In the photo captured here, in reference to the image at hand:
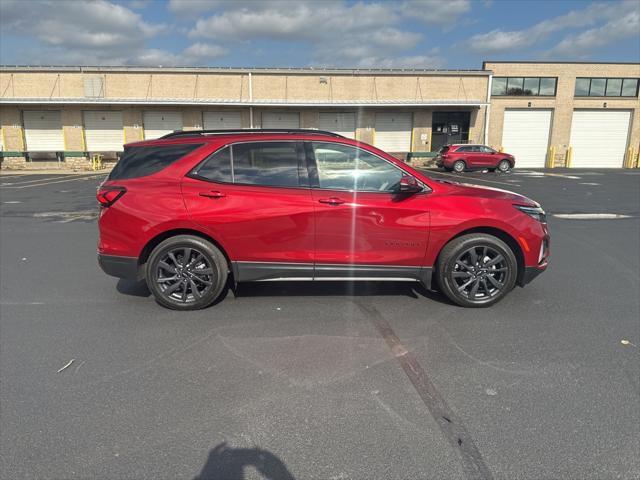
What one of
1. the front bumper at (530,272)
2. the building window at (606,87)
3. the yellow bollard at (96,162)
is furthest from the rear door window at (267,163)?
the building window at (606,87)

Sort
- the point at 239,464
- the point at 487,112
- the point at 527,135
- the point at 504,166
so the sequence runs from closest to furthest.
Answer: the point at 239,464 < the point at 504,166 < the point at 487,112 < the point at 527,135

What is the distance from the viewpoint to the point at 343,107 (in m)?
29.3

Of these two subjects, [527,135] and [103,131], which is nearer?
[103,131]

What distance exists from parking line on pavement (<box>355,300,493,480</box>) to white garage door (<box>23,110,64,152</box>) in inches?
1259

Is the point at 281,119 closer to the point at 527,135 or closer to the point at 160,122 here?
the point at 160,122

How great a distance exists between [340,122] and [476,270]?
1065 inches

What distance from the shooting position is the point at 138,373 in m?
3.20

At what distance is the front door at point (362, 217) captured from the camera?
13.7ft

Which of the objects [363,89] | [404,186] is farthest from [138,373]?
[363,89]

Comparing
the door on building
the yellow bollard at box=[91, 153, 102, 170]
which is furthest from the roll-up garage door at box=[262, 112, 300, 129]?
the yellow bollard at box=[91, 153, 102, 170]

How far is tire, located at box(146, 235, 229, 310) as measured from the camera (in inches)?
168

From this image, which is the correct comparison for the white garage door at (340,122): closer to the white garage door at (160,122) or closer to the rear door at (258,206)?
the white garage door at (160,122)

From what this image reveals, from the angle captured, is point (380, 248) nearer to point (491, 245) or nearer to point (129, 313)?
point (491, 245)

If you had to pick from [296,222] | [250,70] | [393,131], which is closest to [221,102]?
[250,70]
